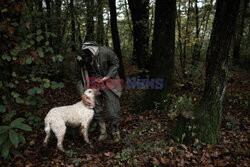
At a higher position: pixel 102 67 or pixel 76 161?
pixel 102 67

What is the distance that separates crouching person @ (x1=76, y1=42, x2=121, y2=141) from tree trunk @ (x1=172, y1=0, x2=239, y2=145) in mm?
1489

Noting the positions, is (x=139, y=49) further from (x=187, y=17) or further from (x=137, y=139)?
(x=137, y=139)

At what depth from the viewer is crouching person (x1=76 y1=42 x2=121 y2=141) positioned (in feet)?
12.1

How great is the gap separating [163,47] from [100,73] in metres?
2.10

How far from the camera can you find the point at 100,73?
3.81 m

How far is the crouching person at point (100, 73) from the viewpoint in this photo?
3695 millimetres

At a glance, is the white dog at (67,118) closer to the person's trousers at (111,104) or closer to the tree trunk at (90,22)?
the person's trousers at (111,104)

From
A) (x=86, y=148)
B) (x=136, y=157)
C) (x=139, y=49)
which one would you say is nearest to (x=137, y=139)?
(x=136, y=157)

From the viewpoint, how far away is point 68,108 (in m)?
3.46

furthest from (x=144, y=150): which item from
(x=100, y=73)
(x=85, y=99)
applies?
(x=100, y=73)

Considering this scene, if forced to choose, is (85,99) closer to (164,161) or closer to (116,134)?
(116,134)

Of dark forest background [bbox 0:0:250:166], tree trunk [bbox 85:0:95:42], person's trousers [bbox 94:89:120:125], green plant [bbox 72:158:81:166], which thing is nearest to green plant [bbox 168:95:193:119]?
dark forest background [bbox 0:0:250:166]

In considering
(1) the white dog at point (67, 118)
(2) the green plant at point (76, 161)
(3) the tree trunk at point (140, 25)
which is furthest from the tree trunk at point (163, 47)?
(3) the tree trunk at point (140, 25)

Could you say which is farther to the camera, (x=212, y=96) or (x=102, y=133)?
(x=102, y=133)
